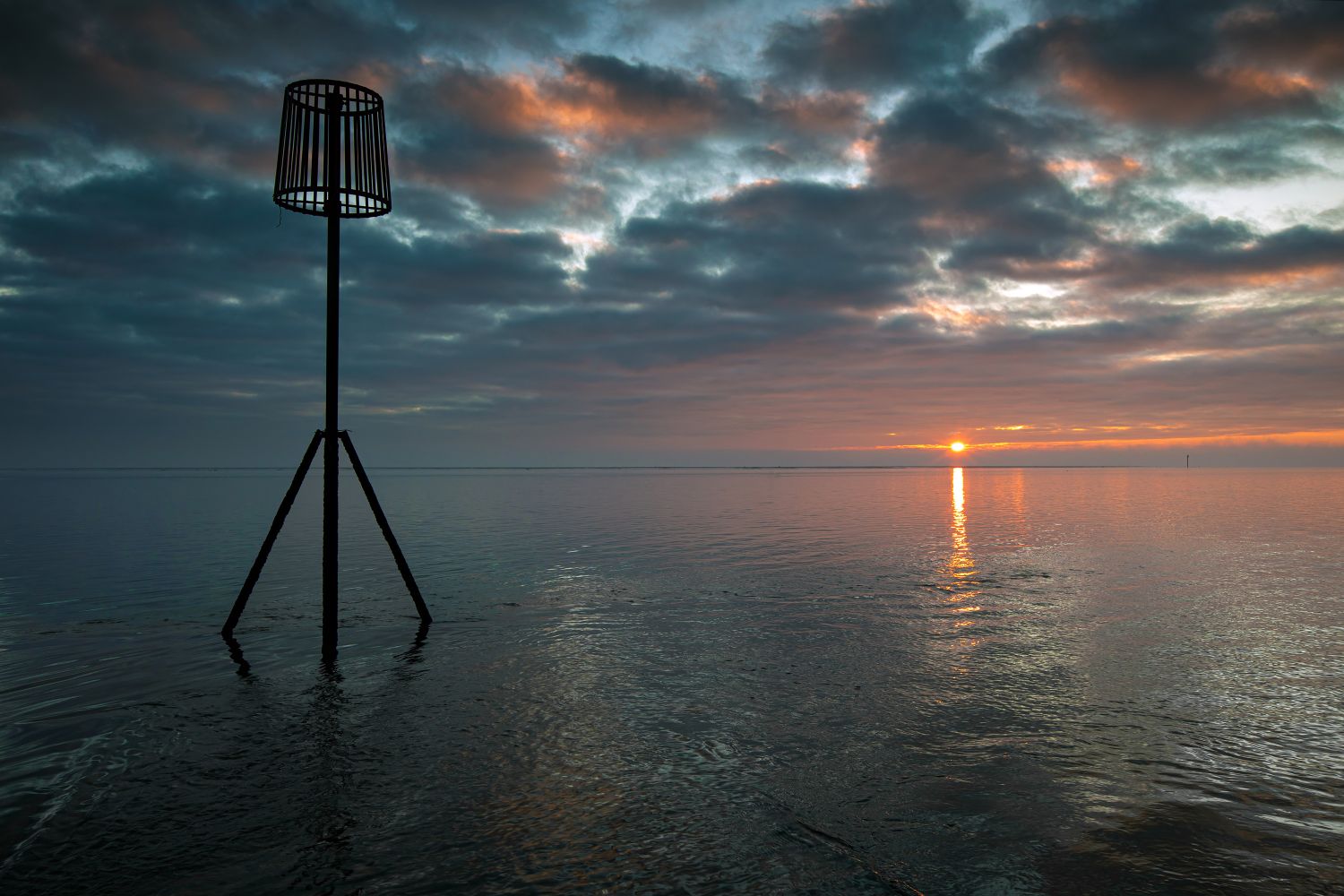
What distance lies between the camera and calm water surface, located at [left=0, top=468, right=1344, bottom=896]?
6961 mm

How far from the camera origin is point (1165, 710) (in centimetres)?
1132

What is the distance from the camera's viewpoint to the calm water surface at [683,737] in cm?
696

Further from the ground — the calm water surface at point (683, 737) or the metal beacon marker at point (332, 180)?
the metal beacon marker at point (332, 180)

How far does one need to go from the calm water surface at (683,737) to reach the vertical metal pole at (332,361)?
3.46 feet

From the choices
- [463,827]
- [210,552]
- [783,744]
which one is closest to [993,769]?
[783,744]

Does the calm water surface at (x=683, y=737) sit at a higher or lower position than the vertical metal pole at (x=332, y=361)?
lower

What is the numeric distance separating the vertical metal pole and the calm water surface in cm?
106

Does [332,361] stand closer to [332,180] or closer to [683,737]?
[332,180]

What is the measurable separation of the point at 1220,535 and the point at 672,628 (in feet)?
123

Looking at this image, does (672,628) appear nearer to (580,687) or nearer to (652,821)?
(580,687)

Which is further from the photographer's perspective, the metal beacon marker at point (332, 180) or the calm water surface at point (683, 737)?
the metal beacon marker at point (332, 180)

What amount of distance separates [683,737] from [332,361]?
10.8 metres

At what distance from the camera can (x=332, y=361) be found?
15.6m

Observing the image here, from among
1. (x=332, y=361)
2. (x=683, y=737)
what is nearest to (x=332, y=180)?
(x=332, y=361)
